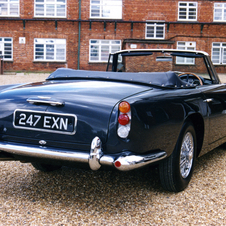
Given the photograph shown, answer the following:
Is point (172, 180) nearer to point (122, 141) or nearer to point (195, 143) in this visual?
point (195, 143)

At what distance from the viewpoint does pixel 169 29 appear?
2356cm

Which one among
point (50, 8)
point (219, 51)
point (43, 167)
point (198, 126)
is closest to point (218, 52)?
point (219, 51)

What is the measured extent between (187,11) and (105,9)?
20.8ft

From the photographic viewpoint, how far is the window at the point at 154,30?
77.1ft

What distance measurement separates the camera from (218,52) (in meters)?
24.3

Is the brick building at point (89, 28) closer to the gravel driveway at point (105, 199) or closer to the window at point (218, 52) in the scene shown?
the window at point (218, 52)

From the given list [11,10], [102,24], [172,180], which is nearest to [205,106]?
[172,180]

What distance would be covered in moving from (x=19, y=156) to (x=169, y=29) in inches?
894

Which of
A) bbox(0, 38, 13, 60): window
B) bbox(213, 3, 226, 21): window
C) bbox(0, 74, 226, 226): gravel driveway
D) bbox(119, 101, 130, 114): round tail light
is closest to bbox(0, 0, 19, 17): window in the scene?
bbox(0, 38, 13, 60): window

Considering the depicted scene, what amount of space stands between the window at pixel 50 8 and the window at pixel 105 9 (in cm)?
222

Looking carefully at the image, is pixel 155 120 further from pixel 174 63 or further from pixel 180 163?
Answer: pixel 174 63

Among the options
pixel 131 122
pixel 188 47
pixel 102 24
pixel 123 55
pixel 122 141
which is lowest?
pixel 122 141

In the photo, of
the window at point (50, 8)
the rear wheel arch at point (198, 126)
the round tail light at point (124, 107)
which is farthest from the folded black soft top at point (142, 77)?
the window at point (50, 8)

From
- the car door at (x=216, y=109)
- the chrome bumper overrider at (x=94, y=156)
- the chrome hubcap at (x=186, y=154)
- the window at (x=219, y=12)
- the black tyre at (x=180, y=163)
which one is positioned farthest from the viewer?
the window at (x=219, y=12)
